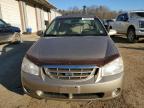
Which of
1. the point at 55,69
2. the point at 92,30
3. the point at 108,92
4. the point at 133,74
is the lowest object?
the point at 133,74

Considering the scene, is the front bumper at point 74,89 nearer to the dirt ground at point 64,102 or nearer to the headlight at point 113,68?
the headlight at point 113,68

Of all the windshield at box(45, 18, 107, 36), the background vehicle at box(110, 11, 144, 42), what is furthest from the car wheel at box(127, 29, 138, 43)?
the windshield at box(45, 18, 107, 36)

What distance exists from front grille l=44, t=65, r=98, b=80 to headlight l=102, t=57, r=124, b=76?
6.7 inches

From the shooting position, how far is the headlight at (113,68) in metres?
3.82

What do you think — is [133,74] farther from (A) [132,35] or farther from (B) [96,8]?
(B) [96,8]

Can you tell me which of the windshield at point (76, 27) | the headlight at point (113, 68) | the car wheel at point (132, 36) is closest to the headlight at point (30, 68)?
the headlight at point (113, 68)

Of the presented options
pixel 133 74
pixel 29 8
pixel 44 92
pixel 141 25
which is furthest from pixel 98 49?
pixel 29 8

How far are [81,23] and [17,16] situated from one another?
13.6m

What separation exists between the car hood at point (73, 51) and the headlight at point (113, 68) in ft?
0.23

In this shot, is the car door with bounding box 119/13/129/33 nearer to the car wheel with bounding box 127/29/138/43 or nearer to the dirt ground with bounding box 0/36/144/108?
the car wheel with bounding box 127/29/138/43

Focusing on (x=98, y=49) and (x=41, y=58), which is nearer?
(x=41, y=58)

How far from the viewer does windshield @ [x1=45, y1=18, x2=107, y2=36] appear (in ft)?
18.1

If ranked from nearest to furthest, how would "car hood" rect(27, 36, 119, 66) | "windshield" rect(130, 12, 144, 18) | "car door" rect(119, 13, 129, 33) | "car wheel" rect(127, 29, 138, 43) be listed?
"car hood" rect(27, 36, 119, 66) < "car wheel" rect(127, 29, 138, 43) < "windshield" rect(130, 12, 144, 18) < "car door" rect(119, 13, 129, 33)

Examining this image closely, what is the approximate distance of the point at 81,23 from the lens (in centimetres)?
605
